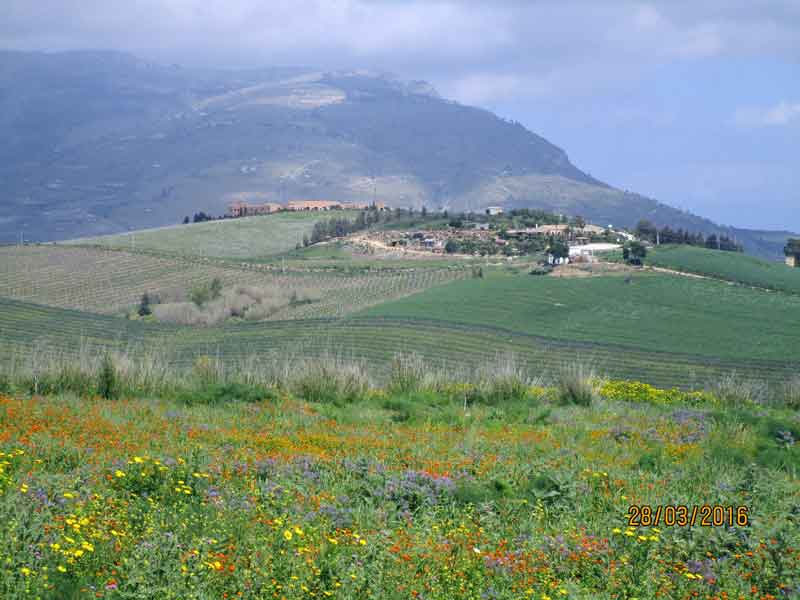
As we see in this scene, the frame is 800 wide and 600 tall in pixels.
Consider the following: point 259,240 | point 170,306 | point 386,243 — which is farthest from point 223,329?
point 259,240

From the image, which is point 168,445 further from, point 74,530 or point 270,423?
point 74,530

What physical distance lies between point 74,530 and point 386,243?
7436 cm

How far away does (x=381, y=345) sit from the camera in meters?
25.8

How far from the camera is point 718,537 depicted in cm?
712

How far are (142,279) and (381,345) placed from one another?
39169mm

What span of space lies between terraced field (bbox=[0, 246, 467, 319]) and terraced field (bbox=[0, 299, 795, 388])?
47.3 feet

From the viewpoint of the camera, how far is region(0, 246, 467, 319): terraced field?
167ft

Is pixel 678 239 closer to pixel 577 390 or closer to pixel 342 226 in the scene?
pixel 342 226

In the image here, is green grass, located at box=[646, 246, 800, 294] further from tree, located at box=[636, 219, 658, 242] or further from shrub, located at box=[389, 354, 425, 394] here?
shrub, located at box=[389, 354, 425, 394]

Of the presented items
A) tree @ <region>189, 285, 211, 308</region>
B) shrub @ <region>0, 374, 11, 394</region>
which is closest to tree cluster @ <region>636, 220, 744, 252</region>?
tree @ <region>189, 285, 211, 308</region>

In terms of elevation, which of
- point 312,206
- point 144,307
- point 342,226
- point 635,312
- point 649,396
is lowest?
point 144,307

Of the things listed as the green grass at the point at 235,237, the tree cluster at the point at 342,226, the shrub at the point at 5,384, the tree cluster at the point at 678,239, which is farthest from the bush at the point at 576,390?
the green grass at the point at 235,237

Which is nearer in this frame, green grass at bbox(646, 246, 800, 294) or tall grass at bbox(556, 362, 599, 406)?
tall grass at bbox(556, 362, 599, 406)

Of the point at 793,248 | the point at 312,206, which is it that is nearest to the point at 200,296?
the point at 793,248
